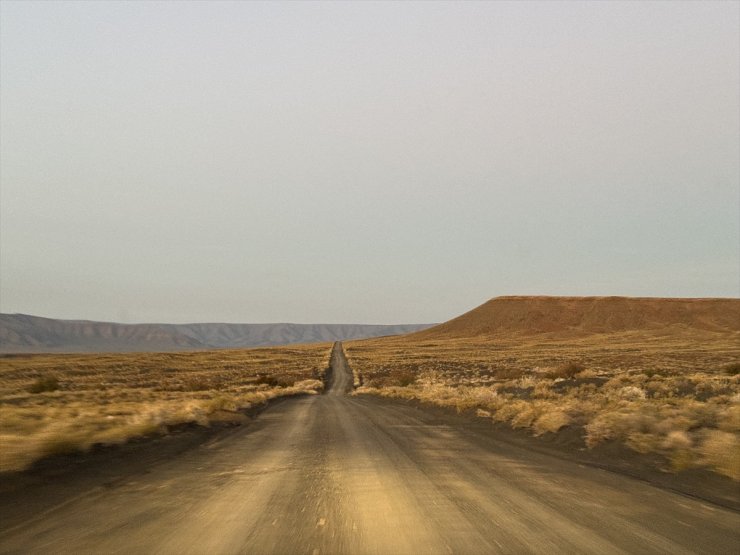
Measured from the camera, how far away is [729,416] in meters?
13.1

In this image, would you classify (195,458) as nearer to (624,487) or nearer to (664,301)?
(624,487)

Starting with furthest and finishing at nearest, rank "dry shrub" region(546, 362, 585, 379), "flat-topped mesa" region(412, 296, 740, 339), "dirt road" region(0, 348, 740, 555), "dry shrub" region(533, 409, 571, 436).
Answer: "flat-topped mesa" region(412, 296, 740, 339) < "dry shrub" region(546, 362, 585, 379) < "dry shrub" region(533, 409, 571, 436) < "dirt road" region(0, 348, 740, 555)

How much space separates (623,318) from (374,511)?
7640 inches

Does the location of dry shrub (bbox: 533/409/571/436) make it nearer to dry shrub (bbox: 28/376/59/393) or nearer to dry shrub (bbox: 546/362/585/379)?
dry shrub (bbox: 546/362/585/379)

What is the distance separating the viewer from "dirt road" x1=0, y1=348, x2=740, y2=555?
5941mm

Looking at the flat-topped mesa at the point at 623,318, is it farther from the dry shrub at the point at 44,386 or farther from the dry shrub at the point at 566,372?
the dry shrub at the point at 44,386

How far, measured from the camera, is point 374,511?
7367 mm

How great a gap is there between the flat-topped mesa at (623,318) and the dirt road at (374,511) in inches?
6714

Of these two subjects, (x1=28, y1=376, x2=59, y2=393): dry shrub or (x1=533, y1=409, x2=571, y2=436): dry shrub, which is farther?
(x1=28, y1=376, x2=59, y2=393): dry shrub

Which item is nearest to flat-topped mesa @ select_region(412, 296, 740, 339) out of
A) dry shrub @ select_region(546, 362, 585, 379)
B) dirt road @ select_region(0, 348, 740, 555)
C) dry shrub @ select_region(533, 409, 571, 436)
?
dry shrub @ select_region(546, 362, 585, 379)

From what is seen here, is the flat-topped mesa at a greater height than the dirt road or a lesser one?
greater

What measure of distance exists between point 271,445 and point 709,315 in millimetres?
194174

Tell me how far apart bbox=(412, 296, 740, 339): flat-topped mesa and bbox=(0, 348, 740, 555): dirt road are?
560 ft

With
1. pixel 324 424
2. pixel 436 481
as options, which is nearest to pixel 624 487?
pixel 436 481
